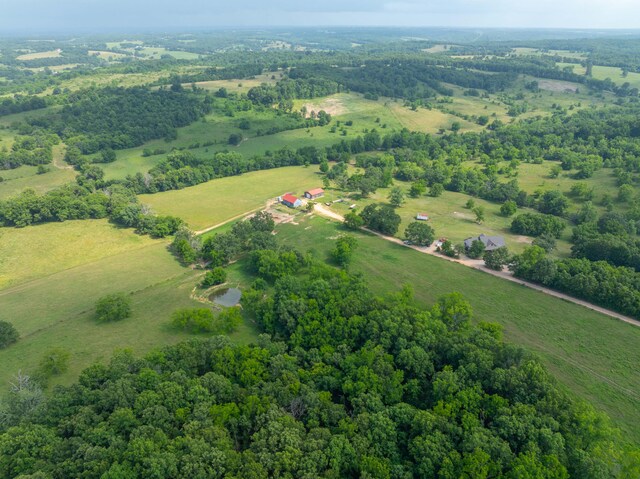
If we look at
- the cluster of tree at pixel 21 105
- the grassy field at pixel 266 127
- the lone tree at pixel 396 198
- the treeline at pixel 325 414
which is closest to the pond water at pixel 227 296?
the treeline at pixel 325 414

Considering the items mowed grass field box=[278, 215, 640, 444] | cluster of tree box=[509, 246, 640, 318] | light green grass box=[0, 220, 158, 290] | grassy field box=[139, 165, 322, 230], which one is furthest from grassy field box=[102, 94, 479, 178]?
cluster of tree box=[509, 246, 640, 318]

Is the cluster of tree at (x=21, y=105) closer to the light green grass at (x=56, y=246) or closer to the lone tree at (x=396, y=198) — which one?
the light green grass at (x=56, y=246)

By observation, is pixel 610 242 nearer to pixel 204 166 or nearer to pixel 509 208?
pixel 509 208

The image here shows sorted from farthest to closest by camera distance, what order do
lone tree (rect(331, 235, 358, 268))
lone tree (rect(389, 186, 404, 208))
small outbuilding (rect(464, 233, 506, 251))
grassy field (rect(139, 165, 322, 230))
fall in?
grassy field (rect(139, 165, 322, 230)) < lone tree (rect(389, 186, 404, 208)) < small outbuilding (rect(464, 233, 506, 251)) < lone tree (rect(331, 235, 358, 268))

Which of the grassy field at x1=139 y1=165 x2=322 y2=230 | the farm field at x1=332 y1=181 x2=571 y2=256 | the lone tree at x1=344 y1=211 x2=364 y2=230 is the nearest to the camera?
the farm field at x1=332 y1=181 x2=571 y2=256

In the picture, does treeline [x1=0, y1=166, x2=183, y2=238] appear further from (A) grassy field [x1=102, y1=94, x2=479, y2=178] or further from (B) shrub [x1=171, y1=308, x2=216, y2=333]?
(B) shrub [x1=171, y1=308, x2=216, y2=333]

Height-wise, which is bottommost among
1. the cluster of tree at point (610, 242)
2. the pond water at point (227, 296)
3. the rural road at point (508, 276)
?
the pond water at point (227, 296)

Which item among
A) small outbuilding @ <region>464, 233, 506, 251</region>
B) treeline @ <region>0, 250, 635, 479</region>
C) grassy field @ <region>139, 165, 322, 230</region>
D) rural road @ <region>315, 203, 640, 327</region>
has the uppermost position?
treeline @ <region>0, 250, 635, 479</region>
